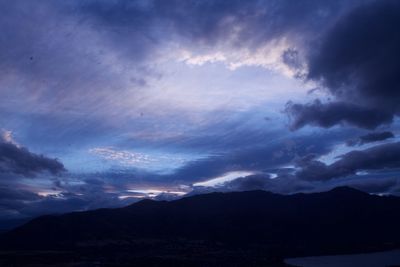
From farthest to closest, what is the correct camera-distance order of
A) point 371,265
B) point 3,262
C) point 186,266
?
point 371,265 → point 3,262 → point 186,266

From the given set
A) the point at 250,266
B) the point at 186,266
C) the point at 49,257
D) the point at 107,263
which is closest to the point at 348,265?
the point at 250,266

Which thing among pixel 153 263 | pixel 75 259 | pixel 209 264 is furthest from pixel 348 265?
pixel 75 259

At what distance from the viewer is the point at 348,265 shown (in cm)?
19638

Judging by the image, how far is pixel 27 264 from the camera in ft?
554

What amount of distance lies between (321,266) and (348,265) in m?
15.4

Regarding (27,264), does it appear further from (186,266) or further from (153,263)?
(186,266)

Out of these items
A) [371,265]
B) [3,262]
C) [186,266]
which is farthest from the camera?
[371,265]

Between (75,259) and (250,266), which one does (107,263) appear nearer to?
(75,259)

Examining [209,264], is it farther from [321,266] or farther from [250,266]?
→ [321,266]

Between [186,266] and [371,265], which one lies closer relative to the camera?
[186,266]

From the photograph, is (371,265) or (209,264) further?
(371,265)

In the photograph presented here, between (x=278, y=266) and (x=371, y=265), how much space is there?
55.9 metres

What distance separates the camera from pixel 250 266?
169 metres

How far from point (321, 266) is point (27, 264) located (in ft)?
483
